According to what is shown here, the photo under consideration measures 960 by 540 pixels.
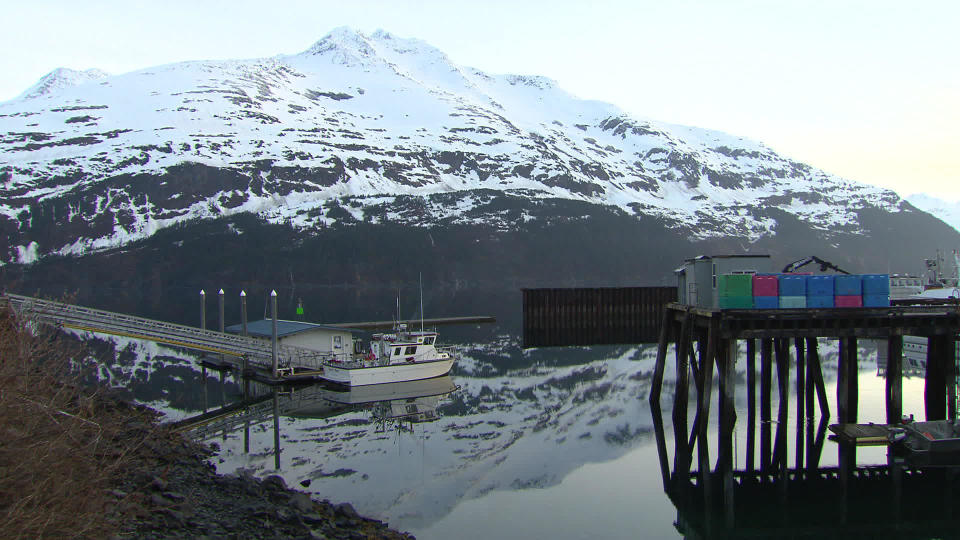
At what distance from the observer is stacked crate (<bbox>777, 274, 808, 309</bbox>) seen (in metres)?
25.6

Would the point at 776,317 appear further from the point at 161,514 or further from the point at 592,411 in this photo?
the point at 161,514

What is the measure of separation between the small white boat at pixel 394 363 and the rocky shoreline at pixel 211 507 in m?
17.6

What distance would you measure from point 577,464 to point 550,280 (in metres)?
166

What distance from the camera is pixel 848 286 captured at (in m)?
25.7

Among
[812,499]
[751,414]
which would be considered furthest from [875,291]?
[812,499]

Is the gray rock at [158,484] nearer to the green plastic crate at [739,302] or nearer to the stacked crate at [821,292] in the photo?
the green plastic crate at [739,302]

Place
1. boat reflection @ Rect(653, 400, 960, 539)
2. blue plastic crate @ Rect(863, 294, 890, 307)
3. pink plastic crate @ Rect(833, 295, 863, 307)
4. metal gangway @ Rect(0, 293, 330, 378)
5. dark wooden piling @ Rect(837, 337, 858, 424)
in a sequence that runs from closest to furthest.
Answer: boat reflection @ Rect(653, 400, 960, 539) → dark wooden piling @ Rect(837, 337, 858, 424) → pink plastic crate @ Rect(833, 295, 863, 307) → blue plastic crate @ Rect(863, 294, 890, 307) → metal gangway @ Rect(0, 293, 330, 378)

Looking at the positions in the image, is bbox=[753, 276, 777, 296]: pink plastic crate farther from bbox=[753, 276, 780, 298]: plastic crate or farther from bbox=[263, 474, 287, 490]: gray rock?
bbox=[263, 474, 287, 490]: gray rock

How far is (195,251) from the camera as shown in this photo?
7249 inches

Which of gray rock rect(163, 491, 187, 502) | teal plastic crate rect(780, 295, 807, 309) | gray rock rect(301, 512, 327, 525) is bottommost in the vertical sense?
gray rock rect(301, 512, 327, 525)

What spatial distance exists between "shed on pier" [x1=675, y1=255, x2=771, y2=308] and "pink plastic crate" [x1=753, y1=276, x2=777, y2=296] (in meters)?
1.32

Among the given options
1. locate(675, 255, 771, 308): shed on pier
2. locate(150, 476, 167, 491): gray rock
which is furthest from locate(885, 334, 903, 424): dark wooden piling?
locate(150, 476, 167, 491): gray rock

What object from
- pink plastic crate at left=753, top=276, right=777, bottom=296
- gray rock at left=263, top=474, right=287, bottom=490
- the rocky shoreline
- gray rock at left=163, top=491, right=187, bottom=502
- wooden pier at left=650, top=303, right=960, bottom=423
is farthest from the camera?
pink plastic crate at left=753, top=276, right=777, bottom=296

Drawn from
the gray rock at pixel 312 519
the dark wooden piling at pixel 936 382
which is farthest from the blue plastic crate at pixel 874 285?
the gray rock at pixel 312 519
